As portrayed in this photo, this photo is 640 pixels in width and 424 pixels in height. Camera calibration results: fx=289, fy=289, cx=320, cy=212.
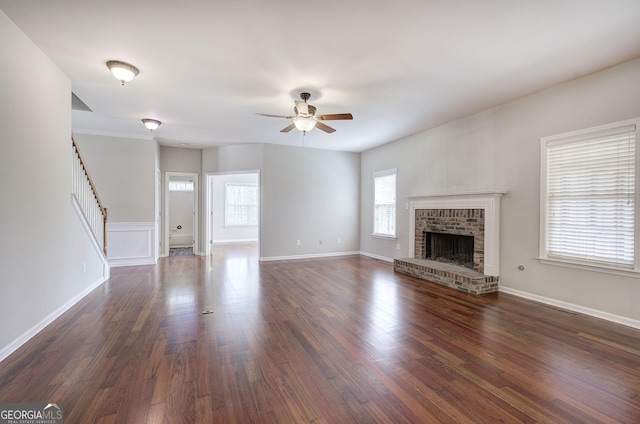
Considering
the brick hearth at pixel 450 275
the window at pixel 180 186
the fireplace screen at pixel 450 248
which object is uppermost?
the window at pixel 180 186

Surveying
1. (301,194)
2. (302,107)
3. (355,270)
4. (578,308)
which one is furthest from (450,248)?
(302,107)

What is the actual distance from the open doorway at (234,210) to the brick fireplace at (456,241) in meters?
6.26

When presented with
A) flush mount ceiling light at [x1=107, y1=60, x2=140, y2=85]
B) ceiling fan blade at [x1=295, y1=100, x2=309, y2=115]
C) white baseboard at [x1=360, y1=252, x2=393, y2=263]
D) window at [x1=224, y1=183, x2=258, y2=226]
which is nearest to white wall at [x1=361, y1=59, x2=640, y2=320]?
white baseboard at [x1=360, y1=252, x2=393, y2=263]

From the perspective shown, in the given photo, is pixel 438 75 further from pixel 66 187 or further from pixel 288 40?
pixel 66 187

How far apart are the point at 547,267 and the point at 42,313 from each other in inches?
229

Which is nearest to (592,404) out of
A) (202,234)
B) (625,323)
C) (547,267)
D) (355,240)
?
(625,323)

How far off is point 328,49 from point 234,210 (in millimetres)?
8606

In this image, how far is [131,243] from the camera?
6.16 metres

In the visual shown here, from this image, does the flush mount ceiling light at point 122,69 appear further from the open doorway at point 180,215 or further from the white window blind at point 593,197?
the open doorway at point 180,215

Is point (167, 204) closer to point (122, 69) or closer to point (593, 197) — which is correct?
point (122, 69)

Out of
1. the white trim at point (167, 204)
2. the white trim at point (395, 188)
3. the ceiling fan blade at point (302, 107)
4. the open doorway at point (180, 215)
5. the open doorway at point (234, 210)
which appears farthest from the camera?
the open doorway at point (234, 210)

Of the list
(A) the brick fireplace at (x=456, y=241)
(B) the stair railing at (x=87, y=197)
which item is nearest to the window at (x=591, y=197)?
(A) the brick fireplace at (x=456, y=241)

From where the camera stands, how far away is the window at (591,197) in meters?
3.05

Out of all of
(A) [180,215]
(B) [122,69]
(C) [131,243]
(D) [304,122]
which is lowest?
(C) [131,243]
